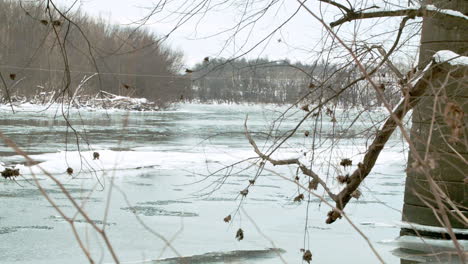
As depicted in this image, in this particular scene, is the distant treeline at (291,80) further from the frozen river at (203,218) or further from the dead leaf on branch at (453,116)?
the dead leaf on branch at (453,116)

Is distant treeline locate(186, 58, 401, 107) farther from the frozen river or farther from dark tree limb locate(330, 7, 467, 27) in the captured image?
dark tree limb locate(330, 7, 467, 27)

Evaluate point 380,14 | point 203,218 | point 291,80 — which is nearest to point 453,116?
point 380,14

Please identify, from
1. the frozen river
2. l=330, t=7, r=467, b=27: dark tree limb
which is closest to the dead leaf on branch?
the frozen river

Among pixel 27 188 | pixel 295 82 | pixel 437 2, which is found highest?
pixel 437 2

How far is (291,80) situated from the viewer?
6570 mm

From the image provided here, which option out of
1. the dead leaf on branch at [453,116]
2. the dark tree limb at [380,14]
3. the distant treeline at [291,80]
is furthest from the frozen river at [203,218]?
the dead leaf on branch at [453,116]

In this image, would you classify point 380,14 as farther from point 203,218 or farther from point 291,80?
point 203,218

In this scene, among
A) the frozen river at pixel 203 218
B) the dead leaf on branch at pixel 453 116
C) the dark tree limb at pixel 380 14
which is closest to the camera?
the dead leaf on branch at pixel 453 116

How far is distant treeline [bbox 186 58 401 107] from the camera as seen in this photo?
5.81m

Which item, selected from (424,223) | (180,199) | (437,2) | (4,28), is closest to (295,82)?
(437,2)

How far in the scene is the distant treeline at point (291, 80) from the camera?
19.1 ft

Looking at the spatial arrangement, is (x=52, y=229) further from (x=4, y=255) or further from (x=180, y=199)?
(x=180, y=199)

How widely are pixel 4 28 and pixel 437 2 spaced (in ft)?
163

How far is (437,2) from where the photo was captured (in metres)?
5.81
